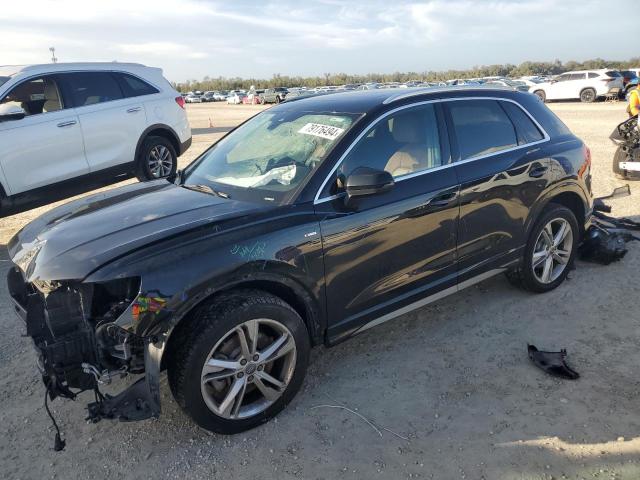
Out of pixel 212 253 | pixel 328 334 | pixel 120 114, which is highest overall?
pixel 120 114

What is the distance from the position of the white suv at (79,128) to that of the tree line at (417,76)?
2433 inches

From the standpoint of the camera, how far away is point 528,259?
4.38m

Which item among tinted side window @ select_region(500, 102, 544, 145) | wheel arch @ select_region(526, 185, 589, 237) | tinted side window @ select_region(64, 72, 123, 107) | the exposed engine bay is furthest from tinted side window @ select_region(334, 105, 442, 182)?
tinted side window @ select_region(64, 72, 123, 107)

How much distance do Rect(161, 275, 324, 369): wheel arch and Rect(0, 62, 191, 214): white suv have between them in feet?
15.3

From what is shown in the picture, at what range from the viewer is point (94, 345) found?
2.68 metres

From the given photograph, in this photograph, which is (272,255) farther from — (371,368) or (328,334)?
(371,368)

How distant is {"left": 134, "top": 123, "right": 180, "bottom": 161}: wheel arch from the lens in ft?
24.9

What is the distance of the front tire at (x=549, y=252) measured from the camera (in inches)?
172

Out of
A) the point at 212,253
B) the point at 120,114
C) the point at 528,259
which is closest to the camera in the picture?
the point at 212,253

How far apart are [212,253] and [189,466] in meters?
1.15

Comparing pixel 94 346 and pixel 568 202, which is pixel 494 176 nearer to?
pixel 568 202

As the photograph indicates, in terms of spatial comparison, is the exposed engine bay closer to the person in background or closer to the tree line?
the person in background

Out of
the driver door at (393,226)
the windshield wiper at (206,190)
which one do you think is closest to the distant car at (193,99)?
the windshield wiper at (206,190)

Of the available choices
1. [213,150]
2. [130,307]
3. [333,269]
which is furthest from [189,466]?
[213,150]
